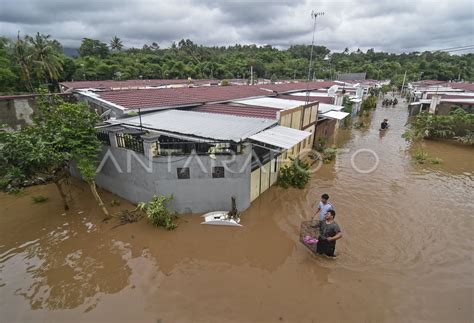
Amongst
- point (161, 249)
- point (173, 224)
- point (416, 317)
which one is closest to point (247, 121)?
point (173, 224)

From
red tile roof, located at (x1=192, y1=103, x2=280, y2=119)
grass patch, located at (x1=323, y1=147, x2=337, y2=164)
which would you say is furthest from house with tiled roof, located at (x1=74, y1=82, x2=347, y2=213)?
grass patch, located at (x1=323, y1=147, x2=337, y2=164)

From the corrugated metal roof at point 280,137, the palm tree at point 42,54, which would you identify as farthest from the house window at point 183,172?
the palm tree at point 42,54

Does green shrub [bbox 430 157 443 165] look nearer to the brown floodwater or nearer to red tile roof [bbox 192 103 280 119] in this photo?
the brown floodwater

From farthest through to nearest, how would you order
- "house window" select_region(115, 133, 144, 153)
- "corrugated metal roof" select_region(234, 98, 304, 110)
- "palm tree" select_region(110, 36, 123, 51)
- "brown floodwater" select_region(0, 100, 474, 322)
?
Answer: "palm tree" select_region(110, 36, 123, 51), "corrugated metal roof" select_region(234, 98, 304, 110), "house window" select_region(115, 133, 144, 153), "brown floodwater" select_region(0, 100, 474, 322)

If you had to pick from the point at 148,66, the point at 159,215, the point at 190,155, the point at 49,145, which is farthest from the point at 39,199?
the point at 148,66

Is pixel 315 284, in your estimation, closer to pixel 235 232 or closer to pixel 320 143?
pixel 235 232

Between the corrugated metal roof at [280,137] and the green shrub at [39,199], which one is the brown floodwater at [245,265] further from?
the corrugated metal roof at [280,137]
